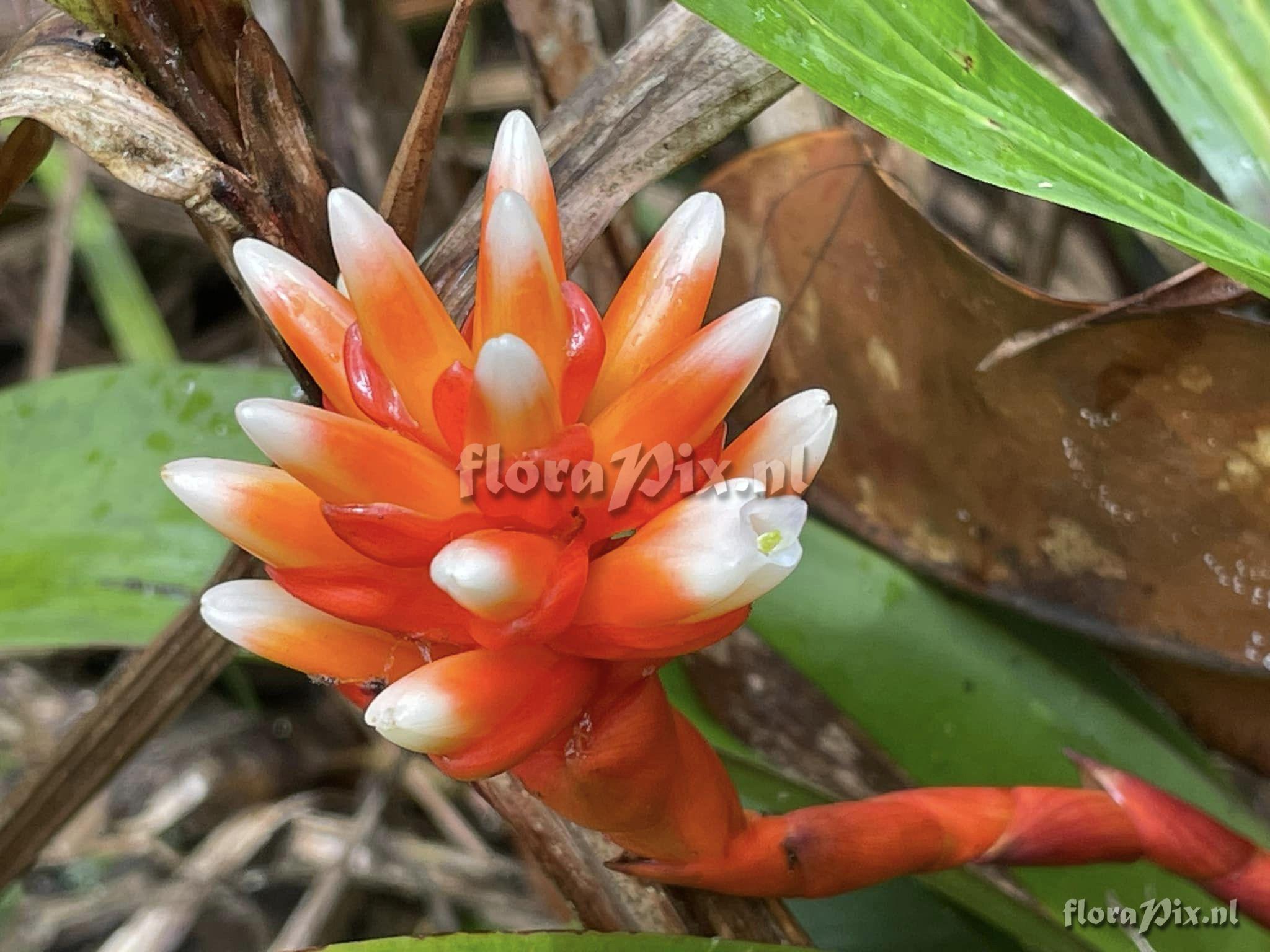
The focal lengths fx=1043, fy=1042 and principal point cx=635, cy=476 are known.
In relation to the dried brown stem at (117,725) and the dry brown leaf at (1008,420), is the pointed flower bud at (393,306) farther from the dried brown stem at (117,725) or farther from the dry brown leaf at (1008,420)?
the dry brown leaf at (1008,420)

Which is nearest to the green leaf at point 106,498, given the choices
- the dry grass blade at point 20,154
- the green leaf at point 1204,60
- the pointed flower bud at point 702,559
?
the dry grass blade at point 20,154

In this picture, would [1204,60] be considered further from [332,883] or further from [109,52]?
[332,883]

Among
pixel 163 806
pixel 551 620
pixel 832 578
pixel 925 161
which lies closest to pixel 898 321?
pixel 832 578

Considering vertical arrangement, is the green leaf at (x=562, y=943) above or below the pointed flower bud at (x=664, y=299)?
below

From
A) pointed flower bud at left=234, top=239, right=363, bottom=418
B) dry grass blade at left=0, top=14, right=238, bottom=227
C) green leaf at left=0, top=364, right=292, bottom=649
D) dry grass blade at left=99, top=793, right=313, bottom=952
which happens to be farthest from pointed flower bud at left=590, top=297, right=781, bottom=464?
dry grass blade at left=99, top=793, right=313, bottom=952

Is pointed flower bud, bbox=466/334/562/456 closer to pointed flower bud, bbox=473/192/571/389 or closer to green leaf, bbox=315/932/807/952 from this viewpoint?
pointed flower bud, bbox=473/192/571/389

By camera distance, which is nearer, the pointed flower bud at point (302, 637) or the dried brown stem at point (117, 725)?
the pointed flower bud at point (302, 637)
